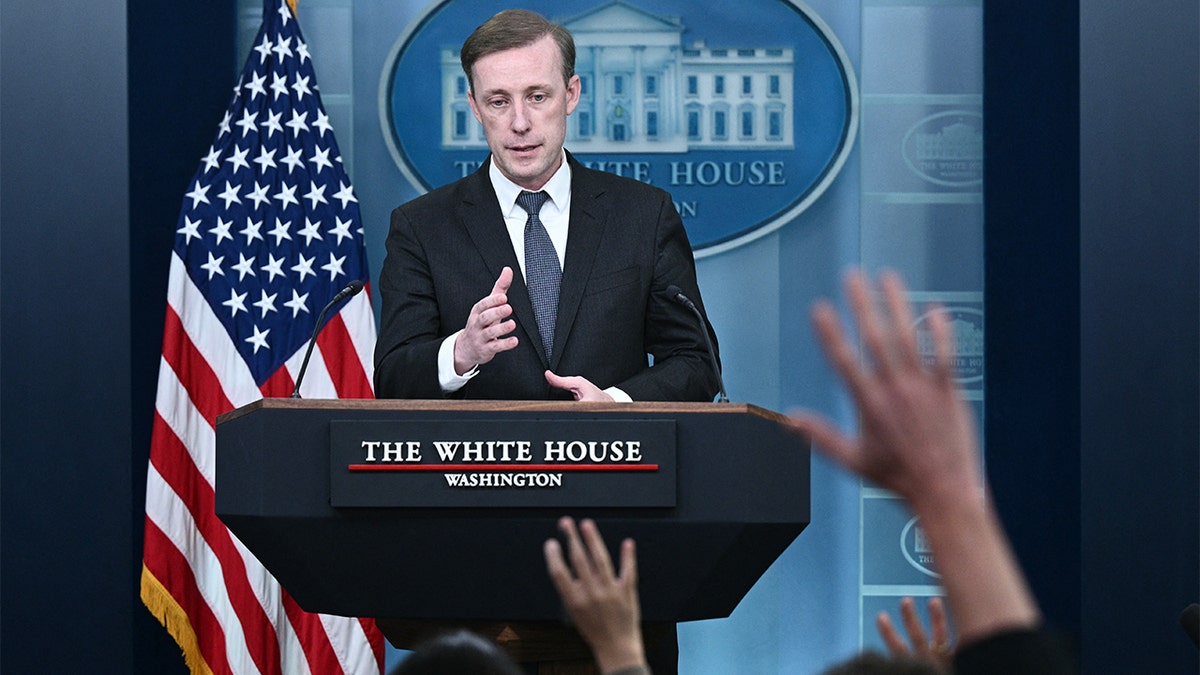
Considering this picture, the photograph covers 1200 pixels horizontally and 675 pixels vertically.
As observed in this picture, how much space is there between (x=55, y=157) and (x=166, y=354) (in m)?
0.68

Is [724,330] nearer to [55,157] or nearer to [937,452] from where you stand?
[55,157]

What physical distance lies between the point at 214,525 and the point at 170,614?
0.31 metres

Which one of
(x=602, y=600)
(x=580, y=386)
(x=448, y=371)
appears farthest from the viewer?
(x=448, y=371)

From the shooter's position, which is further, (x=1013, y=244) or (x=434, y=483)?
(x=1013, y=244)

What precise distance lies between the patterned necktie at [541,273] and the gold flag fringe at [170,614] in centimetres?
194

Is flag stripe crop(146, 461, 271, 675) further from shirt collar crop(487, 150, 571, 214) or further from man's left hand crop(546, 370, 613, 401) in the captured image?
man's left hand crop(546, 370, 613, 401)

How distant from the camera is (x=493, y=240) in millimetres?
2865

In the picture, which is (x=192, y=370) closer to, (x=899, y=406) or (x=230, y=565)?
(x=230, y=565)

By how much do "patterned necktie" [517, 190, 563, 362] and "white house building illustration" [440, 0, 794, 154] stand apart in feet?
6.17

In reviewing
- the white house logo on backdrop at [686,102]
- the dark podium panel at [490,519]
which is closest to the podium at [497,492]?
the dark podium panel at [490,519]

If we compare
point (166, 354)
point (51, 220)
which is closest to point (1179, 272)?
point (166, 354)

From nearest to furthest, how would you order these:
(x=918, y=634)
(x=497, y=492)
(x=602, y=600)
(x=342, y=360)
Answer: (x=602, y=600) → (x=918, y=634) → (x=497, y=492) → (x=342, y=360)

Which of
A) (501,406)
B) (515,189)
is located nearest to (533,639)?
(501,406)

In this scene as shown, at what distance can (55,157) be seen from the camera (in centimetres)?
418
